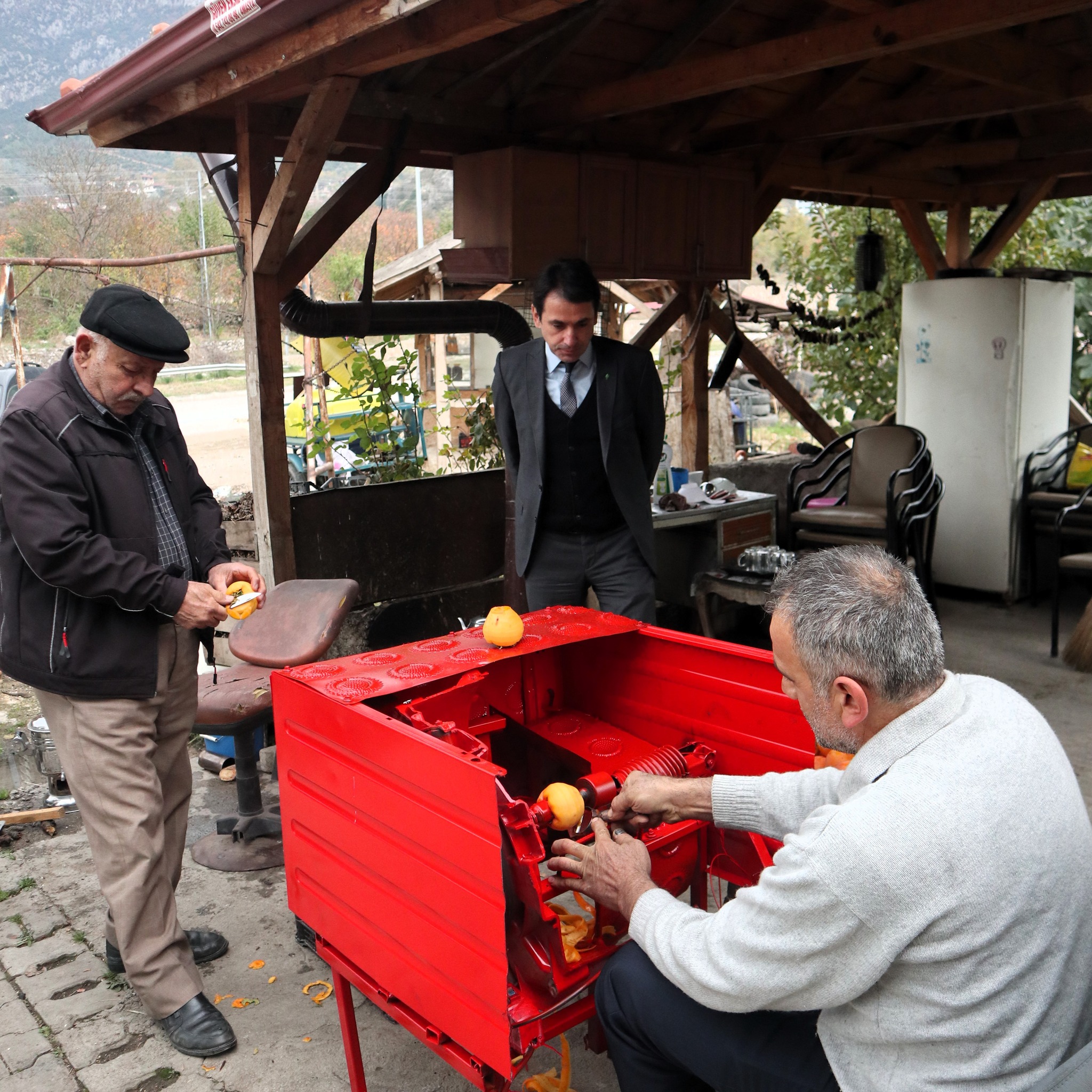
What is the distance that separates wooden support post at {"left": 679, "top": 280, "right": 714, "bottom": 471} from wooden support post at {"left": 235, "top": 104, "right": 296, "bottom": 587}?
2.86m

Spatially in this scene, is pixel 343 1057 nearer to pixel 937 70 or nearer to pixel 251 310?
pixel 251 310

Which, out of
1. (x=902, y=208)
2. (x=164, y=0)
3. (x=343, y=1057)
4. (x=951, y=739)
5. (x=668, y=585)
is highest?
(x=164, y=0)

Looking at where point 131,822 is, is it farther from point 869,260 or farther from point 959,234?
point 959,234

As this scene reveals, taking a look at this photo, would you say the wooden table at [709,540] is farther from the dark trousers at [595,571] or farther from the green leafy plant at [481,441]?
the dark trousers at [595,571]

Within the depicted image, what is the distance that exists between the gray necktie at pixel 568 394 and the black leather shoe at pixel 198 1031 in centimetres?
212

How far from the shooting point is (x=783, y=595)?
1.62 meters

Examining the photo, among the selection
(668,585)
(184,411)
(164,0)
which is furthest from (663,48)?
(164,0)

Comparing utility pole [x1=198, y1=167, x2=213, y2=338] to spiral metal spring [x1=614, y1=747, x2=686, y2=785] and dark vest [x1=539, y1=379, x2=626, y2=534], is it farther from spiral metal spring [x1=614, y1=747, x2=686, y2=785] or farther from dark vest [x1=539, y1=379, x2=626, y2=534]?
spiral metal spring [x1=614, y1=747, x2=686, y2=785]

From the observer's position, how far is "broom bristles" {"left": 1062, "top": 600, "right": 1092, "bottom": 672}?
550cm

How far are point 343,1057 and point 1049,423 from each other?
628 centimetres

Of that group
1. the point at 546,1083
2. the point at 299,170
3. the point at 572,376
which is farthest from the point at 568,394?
the point at 546,1083

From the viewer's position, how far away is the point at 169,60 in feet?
11.8

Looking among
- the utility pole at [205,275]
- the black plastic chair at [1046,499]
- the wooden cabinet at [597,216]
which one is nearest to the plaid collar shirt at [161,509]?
the wooden cabinet at [597,216]

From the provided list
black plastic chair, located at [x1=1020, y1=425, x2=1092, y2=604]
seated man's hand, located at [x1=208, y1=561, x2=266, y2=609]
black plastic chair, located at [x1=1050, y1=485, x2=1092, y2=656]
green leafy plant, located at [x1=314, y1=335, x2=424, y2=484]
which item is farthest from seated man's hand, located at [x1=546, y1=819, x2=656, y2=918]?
black plastic chair, located at [x1=1020, y1=425, x2=1092, y2=604]
